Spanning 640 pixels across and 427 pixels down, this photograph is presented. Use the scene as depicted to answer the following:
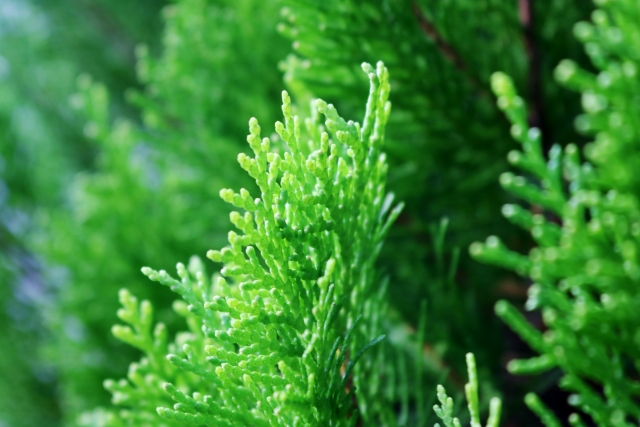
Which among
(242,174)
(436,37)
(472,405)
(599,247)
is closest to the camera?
(472,405)

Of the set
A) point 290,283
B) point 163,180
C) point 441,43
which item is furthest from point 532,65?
point 163,180

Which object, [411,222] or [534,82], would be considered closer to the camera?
[534,82]

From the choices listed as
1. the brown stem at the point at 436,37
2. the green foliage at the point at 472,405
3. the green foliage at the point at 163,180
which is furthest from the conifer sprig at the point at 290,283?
the green foliage at the point at 163,180

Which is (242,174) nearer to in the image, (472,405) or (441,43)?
(441,43)

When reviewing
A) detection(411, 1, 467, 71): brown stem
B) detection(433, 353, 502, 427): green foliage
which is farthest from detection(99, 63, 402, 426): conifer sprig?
detection(411, 1, 467, 71): brown stem

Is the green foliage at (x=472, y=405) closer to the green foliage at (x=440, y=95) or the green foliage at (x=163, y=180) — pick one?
the green foliage at (x=440, y=95)

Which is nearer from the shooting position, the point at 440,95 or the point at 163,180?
the point at 440,95

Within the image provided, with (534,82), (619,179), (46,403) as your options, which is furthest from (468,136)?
(46,403)

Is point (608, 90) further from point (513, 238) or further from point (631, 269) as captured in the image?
point (513, 238)
